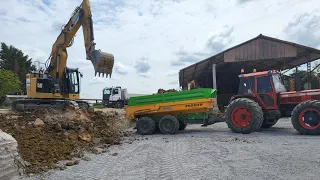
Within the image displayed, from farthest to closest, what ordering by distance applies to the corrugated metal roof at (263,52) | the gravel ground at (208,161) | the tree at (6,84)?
the tree at (6,84) → the corrugated metal roof at (263,52) → the gravel ground at (208,161)

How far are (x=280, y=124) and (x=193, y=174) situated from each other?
897cm

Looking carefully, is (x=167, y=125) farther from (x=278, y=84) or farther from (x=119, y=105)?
(x=119, y=105)

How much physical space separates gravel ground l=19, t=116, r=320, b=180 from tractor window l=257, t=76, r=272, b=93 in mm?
2471

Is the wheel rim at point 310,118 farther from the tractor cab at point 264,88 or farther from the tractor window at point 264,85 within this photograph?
the tractor window at point 264,85

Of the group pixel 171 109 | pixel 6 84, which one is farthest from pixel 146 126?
pixel 6 84

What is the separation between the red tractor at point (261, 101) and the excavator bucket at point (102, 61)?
22.3 ft

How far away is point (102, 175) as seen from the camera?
572 centimetres

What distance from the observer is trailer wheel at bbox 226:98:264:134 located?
10484 millimetres

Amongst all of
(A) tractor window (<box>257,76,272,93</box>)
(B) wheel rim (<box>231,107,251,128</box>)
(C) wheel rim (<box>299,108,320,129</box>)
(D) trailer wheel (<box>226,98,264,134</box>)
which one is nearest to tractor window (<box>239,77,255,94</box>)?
(A) tractor window (<box>257,76,272,93</box>)

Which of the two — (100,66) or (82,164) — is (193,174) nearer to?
(82,164)

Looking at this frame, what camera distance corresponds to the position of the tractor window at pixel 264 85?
36.1ft

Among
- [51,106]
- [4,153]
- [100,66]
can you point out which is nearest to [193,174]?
[4,153]

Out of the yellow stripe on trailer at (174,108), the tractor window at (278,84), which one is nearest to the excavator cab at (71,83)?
the yellow stripe on trailer at (174,108)

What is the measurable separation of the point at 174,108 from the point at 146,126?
4.46 feet
